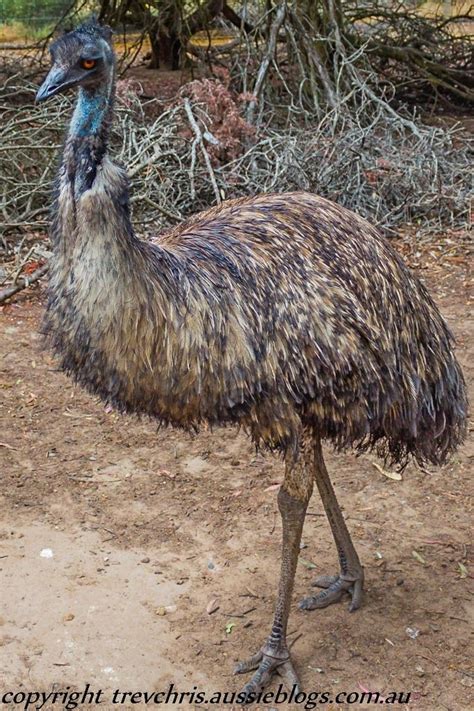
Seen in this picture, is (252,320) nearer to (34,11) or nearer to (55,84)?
(55,84)

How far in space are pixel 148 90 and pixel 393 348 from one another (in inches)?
326

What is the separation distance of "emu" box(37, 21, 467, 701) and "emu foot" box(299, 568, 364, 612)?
37cm

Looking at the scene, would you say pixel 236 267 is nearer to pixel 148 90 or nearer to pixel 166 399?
pixel 166 399

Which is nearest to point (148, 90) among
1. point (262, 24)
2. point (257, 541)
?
point (262, 24)

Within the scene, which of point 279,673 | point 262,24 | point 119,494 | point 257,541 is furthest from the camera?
point 262,24

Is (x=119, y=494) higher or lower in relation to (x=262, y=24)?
lower

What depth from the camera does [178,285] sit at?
9.45ft

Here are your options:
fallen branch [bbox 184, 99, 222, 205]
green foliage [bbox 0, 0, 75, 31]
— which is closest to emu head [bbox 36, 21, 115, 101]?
fallen branch [bbox 184, 99, 222, 205]

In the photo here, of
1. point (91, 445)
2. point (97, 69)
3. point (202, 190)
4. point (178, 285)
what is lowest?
point (91, 445)

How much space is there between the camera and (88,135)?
2627 millimetres

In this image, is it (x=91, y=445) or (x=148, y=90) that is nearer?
(x=91, y=445)

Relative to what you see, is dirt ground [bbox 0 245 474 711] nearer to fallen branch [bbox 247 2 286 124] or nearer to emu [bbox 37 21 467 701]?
emu [bbox 37 21 467 701]

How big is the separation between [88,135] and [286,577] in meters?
1.64

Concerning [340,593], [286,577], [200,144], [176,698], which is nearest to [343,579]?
[340,593]
